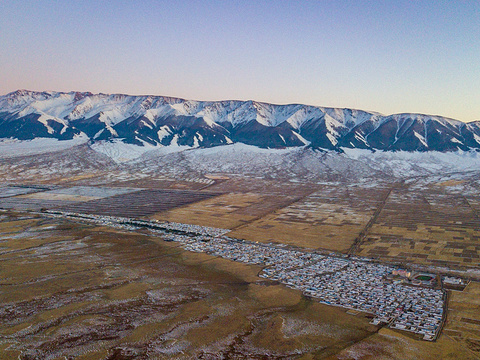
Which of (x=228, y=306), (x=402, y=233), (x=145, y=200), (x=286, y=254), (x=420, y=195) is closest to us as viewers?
(x=228, y=306)

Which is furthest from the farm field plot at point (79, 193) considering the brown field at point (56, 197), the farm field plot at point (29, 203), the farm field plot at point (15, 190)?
the farm field plot at point (15, 190)

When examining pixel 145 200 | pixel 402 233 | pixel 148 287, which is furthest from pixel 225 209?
pixel 148 287

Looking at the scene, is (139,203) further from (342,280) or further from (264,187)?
(342,280)

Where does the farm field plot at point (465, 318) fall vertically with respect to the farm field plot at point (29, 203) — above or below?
above

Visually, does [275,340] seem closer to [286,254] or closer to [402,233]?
[286,254]

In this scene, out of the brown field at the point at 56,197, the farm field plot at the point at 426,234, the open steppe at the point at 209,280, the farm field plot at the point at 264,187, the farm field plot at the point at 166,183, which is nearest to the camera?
the open steppe at the point at 209,280

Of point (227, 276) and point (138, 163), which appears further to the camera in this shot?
point (138, 163)

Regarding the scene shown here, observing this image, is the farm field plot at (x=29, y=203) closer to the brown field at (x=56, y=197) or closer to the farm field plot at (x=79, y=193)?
the brown field at (x=56, y=197)
